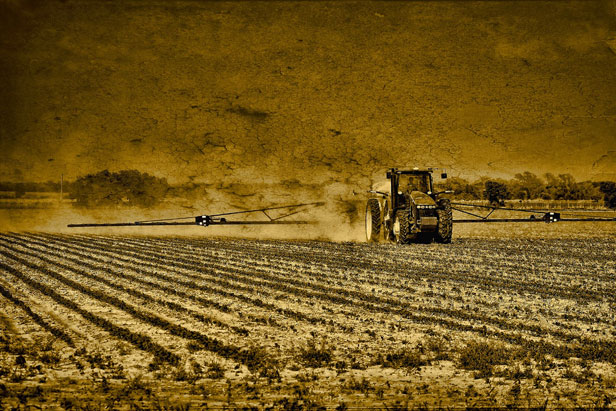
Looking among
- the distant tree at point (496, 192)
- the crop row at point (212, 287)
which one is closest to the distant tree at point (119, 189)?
the distant tree at point (496, 192)

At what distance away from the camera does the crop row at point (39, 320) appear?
6064 mm

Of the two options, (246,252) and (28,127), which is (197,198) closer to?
(28,127)

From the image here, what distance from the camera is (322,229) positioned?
1105 inches

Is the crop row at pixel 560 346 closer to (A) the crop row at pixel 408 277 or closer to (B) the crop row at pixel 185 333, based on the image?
(A) the crop row at pixel 408 277

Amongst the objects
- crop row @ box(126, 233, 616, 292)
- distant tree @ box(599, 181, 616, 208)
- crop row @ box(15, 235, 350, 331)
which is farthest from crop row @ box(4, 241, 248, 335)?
distant tree @ box(599, 181, 616, 208)

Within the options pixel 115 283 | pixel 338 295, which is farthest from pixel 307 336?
pixel 115 283

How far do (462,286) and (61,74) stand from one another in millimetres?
38609

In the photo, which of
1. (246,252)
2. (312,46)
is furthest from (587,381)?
(312,46)

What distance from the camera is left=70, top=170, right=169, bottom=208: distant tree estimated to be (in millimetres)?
33750

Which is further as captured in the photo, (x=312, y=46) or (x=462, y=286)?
(x=312, y=46)

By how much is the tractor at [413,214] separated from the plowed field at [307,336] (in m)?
1.81

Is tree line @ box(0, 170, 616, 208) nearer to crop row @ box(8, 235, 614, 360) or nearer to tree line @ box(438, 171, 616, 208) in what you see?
tree line @ box(438, 171, 616, 208)
